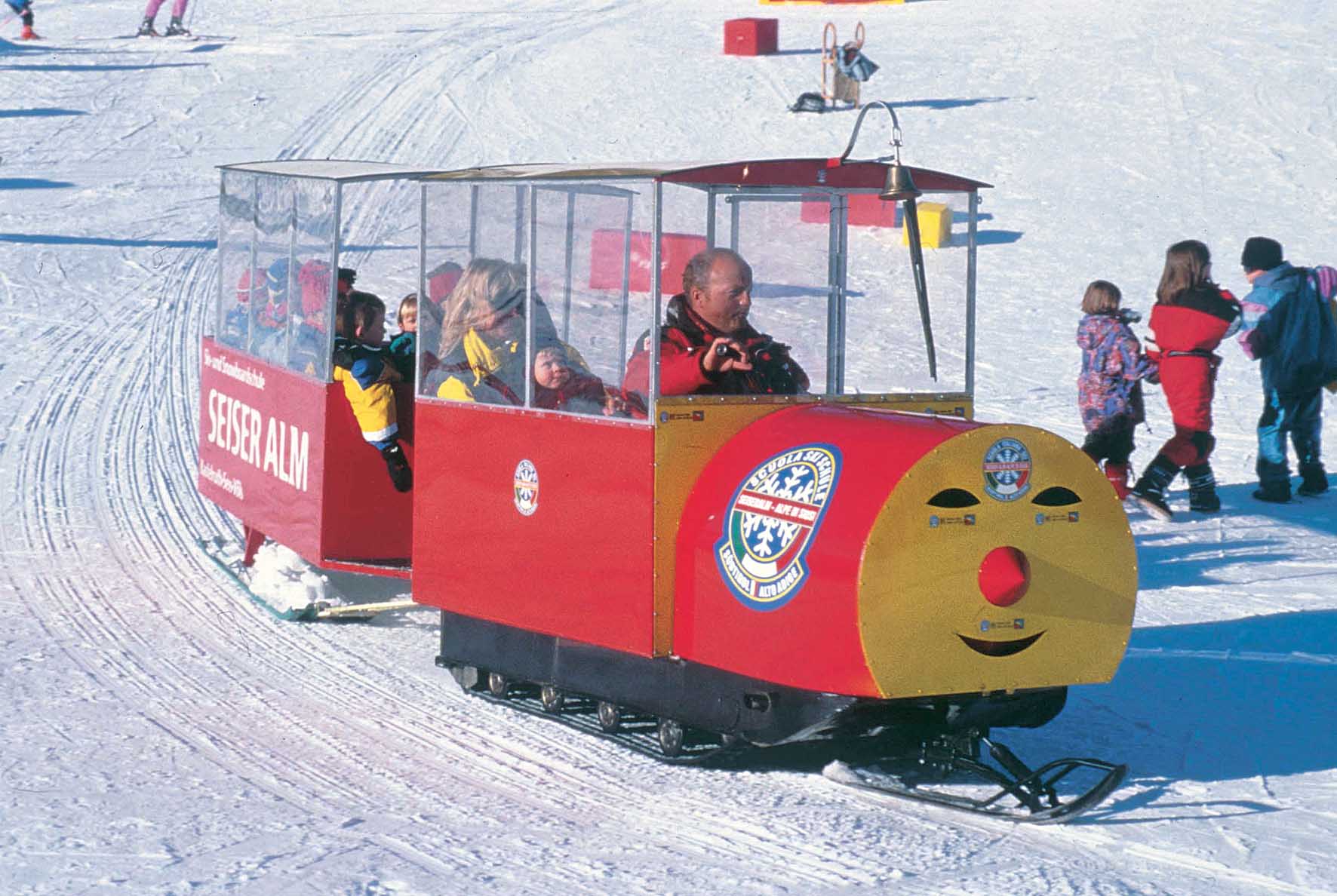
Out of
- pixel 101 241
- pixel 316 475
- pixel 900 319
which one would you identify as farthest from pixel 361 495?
pixel 101 241

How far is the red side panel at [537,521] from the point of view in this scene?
21.1 feet

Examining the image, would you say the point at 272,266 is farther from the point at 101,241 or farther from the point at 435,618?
the point at 101,241

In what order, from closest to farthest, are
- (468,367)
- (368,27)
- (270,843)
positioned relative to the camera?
(270,843)
(468,367)
(368,27)

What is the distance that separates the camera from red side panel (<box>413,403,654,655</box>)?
6.43 m

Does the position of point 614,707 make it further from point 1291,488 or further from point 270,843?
point 1291,488

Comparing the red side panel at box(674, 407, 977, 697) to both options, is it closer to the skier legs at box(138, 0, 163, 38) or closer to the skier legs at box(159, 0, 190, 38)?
the skier legs at box(159, 0, 190, 38)

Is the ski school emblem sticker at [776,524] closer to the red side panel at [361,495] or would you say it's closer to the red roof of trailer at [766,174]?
the red roof of trailer at [766,174]

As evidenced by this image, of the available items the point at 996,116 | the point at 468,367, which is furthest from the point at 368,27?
the point at 468,367

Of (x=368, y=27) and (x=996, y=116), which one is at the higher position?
(x=368, y=27)

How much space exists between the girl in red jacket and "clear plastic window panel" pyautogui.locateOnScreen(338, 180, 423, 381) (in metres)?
7.53

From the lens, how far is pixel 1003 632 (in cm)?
577

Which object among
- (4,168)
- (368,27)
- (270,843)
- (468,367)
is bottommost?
(270,843)

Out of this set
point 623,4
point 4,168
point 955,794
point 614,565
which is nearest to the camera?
point 955,794

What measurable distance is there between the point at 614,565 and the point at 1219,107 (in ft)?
71.1
